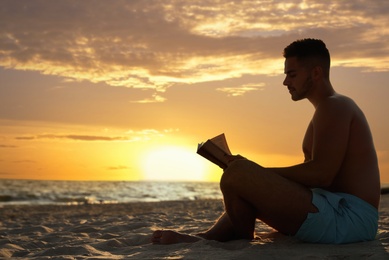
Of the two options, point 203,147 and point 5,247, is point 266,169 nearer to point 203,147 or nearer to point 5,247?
point 203,147

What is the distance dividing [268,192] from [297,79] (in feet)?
2.85

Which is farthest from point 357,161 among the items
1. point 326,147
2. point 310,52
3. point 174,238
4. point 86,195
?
point 86,195

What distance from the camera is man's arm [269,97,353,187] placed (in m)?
3.43

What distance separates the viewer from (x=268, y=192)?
3479 millimetres

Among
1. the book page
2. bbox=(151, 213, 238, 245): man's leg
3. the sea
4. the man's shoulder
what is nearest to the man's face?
the man's shoulder

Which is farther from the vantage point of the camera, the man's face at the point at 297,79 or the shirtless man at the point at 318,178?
the man's face at the point at 297,79

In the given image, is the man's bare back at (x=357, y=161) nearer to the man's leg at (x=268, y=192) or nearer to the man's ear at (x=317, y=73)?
the man's ear at (x=317, y=73)

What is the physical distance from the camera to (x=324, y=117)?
3479mm

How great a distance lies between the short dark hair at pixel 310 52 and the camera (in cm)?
370

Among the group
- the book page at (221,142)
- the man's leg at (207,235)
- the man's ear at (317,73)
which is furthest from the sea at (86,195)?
the man's ear at (317,73)

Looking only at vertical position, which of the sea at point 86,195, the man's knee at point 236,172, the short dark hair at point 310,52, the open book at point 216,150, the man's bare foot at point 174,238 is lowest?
the sea at point 86,195

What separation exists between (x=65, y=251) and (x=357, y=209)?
2222 mm

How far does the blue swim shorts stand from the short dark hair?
3.01 ft

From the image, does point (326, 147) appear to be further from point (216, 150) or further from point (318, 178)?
point (216, 150)
